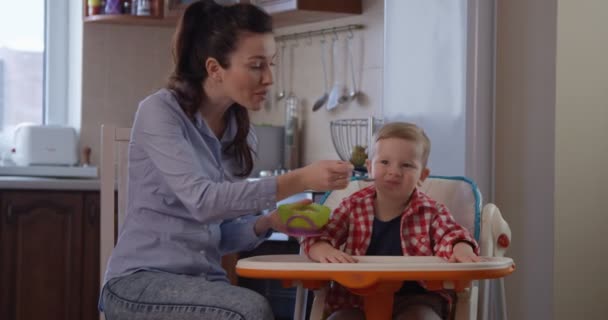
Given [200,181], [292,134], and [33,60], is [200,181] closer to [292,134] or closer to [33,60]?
[292,134]

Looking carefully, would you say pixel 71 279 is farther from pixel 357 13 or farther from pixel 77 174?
pixel 357 13

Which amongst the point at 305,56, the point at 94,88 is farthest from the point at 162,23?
the point at 305,56

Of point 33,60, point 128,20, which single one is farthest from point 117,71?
point 33,60

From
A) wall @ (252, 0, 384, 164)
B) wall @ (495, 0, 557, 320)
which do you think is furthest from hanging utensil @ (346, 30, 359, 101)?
wall @ (495, 0, 557, 320)

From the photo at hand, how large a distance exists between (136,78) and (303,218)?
2.63m

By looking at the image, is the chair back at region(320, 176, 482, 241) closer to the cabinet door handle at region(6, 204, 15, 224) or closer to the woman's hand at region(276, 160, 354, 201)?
the woman's hand at region(276, 160, 354, 201)

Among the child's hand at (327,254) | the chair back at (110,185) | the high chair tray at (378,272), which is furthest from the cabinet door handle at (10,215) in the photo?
the high chair tray at (378,272)

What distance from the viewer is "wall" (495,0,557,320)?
2588mm

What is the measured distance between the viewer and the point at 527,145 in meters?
2.66

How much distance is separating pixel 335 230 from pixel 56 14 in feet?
9.25

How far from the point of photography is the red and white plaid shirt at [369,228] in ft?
6.35

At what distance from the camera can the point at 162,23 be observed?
422 cm

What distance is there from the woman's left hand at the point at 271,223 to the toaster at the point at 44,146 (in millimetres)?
2356

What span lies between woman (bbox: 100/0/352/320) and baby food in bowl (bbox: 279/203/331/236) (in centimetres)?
8
